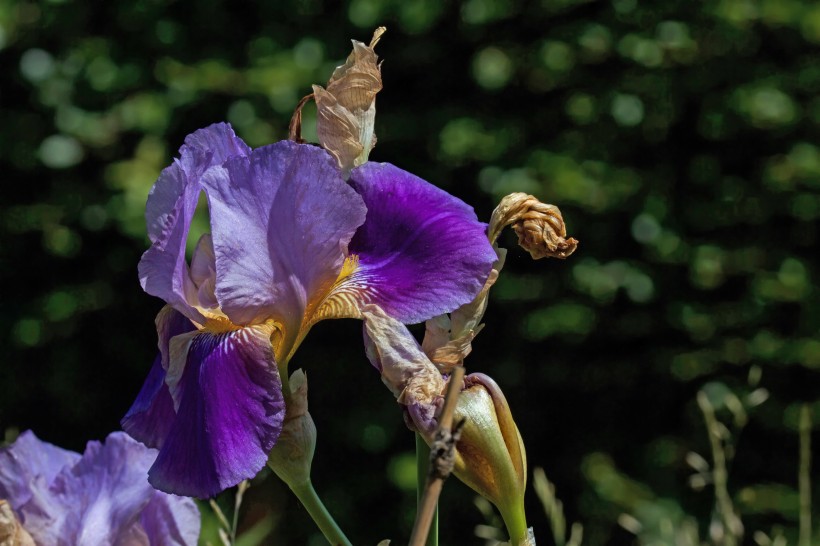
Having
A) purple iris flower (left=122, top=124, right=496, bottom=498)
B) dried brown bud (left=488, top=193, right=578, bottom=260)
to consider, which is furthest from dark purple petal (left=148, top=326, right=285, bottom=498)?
dried brown bud (left=488, top=193, right=578, bottom=260)

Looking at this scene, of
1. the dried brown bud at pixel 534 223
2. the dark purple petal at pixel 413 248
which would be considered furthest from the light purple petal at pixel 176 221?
the dried brown bud at pixel 534 223

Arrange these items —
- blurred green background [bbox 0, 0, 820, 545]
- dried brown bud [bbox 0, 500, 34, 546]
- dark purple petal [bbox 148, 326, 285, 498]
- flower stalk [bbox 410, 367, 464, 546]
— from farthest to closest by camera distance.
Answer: blurred green background [bbox 0, 0, 820, 545], dried brown bud [bbox 0, 500, 34, 546], dark purple petal [bbox 148, 326, 285, 498], flower stalk [bbox 410, 367, 464, 546]

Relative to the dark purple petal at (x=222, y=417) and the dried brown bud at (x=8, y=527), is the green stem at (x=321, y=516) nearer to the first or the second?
the dark purple petal at (x=222, y=417)

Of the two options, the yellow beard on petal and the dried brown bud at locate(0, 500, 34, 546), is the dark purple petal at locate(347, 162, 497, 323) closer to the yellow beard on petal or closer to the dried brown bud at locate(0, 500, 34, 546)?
the yellow beard on petal

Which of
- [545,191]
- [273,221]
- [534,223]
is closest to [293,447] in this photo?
[273,221]

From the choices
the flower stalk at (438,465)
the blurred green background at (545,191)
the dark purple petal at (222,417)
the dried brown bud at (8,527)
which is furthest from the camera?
the blurred green background at (545,191)

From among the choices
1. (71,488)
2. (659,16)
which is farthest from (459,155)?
(71,488)

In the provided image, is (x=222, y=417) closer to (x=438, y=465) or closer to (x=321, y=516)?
(x=321, y=516)
